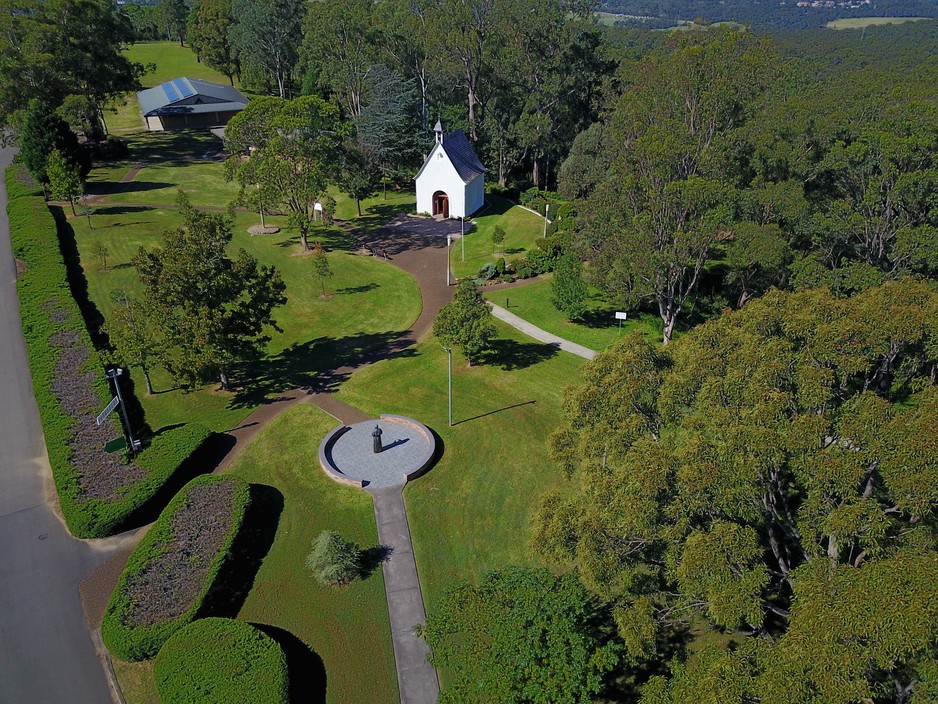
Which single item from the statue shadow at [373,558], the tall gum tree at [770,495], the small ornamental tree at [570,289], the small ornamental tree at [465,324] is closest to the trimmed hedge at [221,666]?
the statue shadow at [373,558]

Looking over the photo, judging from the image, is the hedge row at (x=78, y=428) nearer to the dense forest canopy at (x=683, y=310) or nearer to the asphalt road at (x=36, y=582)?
the asphalt road at (x=36, y=582)

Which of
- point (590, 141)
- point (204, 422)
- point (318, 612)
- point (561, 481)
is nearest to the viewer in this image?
point (318, 612)

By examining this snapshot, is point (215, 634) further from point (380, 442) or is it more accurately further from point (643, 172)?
point (643, 172)

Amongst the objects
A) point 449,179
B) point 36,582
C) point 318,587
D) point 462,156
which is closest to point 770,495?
point 318,587

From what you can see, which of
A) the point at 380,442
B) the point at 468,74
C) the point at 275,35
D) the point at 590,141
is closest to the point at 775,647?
the point at 380,442

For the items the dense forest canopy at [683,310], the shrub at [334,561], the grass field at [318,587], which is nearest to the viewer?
the dense forest canopy at [683,310]

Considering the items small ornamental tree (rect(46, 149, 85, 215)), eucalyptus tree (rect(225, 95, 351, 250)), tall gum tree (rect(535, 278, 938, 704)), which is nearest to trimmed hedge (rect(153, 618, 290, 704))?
tall gum tree (rect(535, 278, 938, 704))

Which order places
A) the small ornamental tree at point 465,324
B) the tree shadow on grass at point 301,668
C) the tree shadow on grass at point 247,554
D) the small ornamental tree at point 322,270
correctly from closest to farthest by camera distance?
1. the tree shadow on grass at point 301,668
2. the tree shadow on grass at point 247,554
3. the small ornamental tree at point 465,324
4. the small ornamental tree at point 322,270
